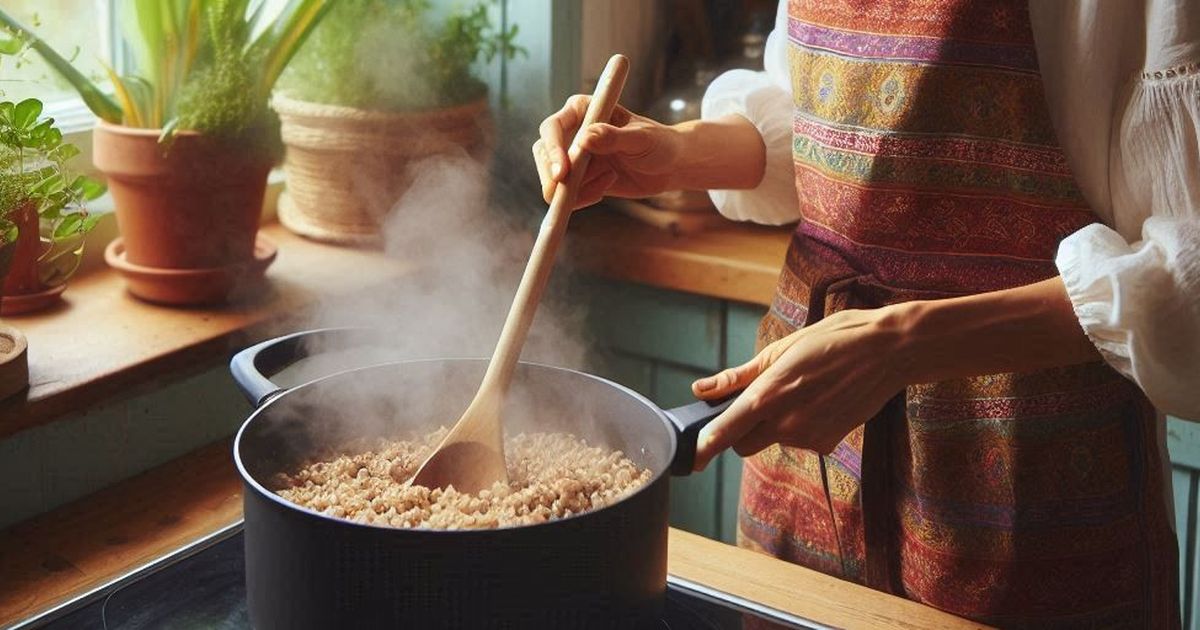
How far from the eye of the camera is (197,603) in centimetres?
103

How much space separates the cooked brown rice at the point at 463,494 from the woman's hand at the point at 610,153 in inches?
9.1

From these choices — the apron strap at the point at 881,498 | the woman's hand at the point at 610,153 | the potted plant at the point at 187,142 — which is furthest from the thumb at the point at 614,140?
the potted plant at the point at 187,142

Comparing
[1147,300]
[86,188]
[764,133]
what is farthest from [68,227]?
[1147,300]

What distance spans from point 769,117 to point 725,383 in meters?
0.48

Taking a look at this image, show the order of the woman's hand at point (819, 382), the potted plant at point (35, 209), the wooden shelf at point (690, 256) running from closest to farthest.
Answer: the woman's hand at point (819, 382) → the potted plant at point (35, 209) → the wooden shelf at point (690, 256)

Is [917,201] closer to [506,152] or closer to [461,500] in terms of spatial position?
[461,500]

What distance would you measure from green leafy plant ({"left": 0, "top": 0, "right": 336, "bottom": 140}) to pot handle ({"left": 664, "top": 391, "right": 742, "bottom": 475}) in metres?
0.75

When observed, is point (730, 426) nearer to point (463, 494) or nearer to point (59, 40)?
point (463, 494)

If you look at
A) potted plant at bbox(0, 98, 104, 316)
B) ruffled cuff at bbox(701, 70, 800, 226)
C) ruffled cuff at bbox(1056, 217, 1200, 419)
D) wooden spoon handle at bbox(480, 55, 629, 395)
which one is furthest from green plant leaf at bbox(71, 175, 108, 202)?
ruffled cuff at bbox(1056, 217, 1200, 419)

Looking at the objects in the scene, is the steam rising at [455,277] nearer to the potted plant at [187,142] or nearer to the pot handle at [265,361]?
the potted plant at [187,142]

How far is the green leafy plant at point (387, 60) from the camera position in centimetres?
175

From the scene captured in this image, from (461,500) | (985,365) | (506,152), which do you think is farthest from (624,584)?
(506,152)

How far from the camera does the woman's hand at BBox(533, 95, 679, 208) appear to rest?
1140 millimetres

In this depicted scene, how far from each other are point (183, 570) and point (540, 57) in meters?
1.14
